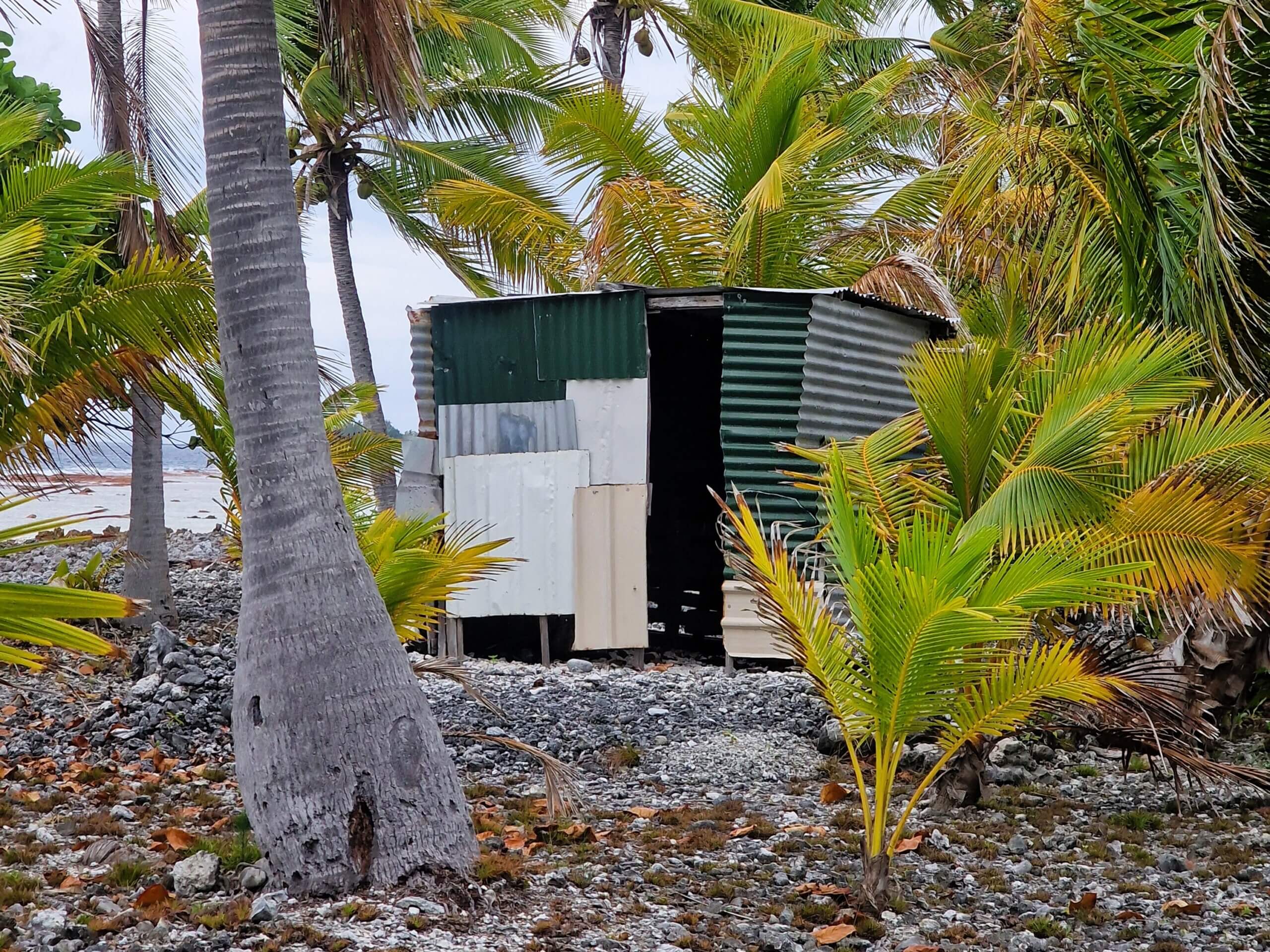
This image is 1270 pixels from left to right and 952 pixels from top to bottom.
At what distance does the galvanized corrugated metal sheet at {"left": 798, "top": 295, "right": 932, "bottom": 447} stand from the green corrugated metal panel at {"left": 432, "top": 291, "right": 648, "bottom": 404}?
1376 millimetres

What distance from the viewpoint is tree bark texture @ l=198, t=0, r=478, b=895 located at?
4.18m

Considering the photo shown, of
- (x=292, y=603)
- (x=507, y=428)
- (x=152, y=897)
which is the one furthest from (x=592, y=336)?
(x=152, y=897)

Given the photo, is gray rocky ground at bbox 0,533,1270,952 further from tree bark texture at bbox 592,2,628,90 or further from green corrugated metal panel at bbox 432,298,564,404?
tree bark texture at bbox 592,2,628,90

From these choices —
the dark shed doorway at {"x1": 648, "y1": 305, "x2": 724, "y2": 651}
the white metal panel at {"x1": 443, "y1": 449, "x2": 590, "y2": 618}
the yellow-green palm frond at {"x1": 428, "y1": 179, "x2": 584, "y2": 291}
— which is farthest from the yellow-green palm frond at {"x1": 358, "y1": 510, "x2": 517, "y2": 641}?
the yellow-green palm frond at {"x1": 428, "y1": 179, "x2": 584, "y2": 291}

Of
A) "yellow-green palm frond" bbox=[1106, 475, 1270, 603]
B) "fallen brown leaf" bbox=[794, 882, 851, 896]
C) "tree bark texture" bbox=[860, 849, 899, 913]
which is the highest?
"yellow-green palm frond" bbox=[1106, 475, 1270, 603]

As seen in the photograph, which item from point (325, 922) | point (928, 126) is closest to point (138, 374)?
point (325, 922)

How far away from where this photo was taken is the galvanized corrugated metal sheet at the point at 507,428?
31.4 feet

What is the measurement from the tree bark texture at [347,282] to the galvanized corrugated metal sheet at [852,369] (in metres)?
7.46

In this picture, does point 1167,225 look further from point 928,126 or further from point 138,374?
point 928,126

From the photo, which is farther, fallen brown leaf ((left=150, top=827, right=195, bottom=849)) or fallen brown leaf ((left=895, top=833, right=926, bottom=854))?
fallen brown leaf ((left=895, top=833, right=926, bottom=854))

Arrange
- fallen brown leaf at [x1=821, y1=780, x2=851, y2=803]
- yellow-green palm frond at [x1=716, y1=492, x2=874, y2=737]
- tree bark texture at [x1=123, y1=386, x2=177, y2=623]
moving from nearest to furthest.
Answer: yellow-green palm frond at [x1=716, y1=492, x2=874, y2=737], fallen brown leaf at [x1=821, y1=780, x2=851, y2=803], tree bark texture at [x1=123, y1=386, x2=177, y2=623]

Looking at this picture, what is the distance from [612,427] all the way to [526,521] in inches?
41.3

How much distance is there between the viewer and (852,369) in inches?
380

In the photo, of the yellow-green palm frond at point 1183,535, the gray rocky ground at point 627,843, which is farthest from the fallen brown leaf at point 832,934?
the yellow-green palm frond at point 1183,535
